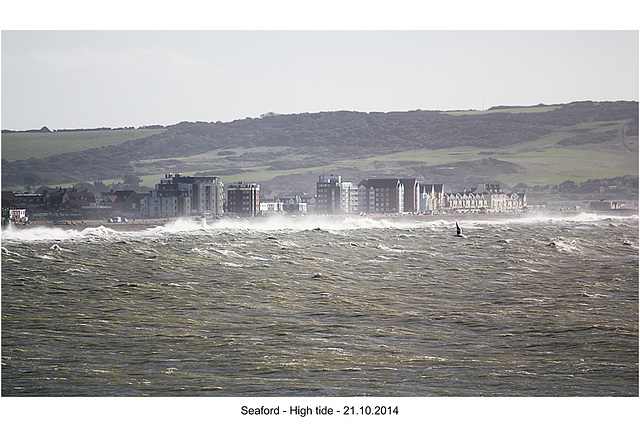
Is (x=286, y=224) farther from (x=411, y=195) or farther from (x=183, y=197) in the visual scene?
(x=411, y=195)

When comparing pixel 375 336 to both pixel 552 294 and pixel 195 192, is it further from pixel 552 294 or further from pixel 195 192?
pixel 195 192

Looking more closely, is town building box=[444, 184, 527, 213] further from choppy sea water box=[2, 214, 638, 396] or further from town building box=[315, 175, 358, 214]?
choppy sea water box=[2, 214, 638, 396]

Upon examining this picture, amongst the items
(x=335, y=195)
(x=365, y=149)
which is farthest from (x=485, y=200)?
(x=365, y=149)

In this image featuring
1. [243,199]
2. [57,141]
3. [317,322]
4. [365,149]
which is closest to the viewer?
[317,322]

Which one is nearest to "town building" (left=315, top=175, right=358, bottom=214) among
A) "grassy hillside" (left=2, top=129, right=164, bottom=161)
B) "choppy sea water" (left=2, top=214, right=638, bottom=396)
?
"choppy sea water" (left=2, top=214, right=638, bottom=396)

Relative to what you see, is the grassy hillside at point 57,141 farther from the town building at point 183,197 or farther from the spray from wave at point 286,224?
the town building at point 183,197
